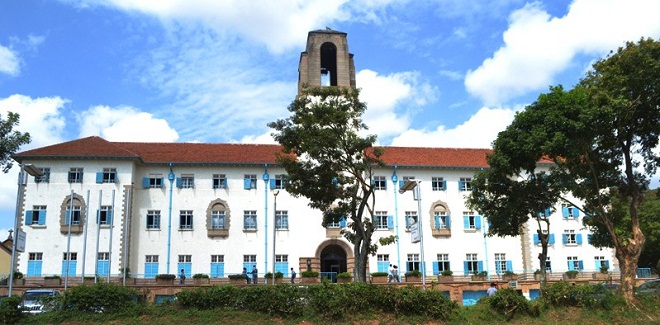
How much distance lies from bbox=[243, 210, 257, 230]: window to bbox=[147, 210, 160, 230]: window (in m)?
6.14

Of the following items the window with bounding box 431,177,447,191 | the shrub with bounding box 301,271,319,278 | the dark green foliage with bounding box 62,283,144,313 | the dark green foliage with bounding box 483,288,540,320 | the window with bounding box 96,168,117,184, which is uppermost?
the window with bounding box 96,168,117,184

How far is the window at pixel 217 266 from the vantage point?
44081 mm

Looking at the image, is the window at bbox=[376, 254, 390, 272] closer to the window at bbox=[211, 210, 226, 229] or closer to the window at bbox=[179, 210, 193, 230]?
the window at bbox=[211, 210, 226, 229]

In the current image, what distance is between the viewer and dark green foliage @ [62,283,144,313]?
1986 cm

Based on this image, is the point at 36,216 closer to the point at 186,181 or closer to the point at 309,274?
the point at 186,181

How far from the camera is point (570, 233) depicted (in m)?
48.8

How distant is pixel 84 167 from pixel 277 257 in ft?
49.0

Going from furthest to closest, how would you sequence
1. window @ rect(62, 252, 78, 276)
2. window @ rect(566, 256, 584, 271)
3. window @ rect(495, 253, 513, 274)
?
window @ rect(566, 256, 584, 271), window @ rect(495, 253, 513, 274), window @ rect(62, 252, 78, 276)

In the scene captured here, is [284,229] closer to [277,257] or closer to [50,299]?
[277,257]

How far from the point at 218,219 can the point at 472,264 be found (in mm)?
19258

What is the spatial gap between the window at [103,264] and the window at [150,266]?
2607mm

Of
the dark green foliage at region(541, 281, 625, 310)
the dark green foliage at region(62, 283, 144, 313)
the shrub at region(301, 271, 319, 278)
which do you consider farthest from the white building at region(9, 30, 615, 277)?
the dark green foliage at region(541, 281, 625, 310)

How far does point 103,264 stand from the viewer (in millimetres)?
42094

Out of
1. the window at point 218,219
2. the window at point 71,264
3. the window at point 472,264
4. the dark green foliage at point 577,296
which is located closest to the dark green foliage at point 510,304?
the dark green foliage at point 577,296
